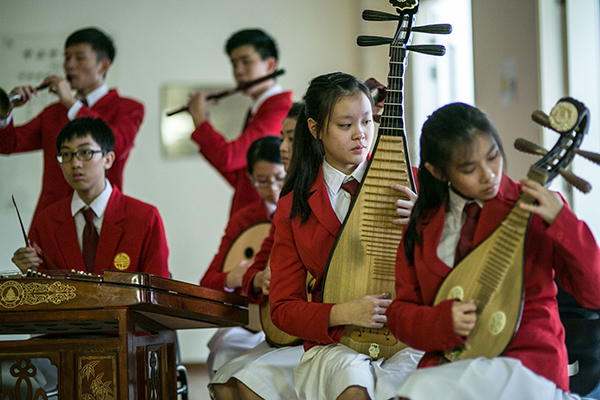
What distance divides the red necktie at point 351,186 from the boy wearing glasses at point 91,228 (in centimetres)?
94

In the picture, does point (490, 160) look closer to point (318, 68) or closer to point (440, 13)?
point (440, 13)

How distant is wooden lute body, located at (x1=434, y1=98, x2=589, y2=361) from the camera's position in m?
1.24

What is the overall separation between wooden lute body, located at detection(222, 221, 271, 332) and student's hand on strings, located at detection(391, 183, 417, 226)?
108 cm

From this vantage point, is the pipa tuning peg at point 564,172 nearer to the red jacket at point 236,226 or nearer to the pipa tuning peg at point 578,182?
the pipa tuning peg at point 578,182

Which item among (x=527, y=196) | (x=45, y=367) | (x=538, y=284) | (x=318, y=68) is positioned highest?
(x=318, y=68)

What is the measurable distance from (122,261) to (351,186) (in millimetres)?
1030

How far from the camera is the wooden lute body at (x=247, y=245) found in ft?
8.61

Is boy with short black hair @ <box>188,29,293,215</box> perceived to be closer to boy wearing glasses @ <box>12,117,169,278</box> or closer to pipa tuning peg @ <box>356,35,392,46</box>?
boy wearing glasses @ <box>12,117,169,278</box>

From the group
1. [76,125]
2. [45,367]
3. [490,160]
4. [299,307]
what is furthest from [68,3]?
[490,160]

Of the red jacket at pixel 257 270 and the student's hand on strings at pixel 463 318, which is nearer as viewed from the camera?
the student's hand on strings at pixel 463 318

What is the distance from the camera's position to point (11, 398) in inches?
75.3

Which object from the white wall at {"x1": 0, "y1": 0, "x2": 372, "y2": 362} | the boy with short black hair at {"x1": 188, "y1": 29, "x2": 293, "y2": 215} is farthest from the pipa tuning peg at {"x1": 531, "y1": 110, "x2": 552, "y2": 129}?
the white wall at {"x1": 0, "y1": 0, "x2": 372, "y2": 362}

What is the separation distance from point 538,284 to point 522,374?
195 millimetres

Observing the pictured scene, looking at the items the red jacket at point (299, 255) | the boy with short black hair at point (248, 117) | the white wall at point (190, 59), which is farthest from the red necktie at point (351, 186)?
the white wall at point (190, 59)
